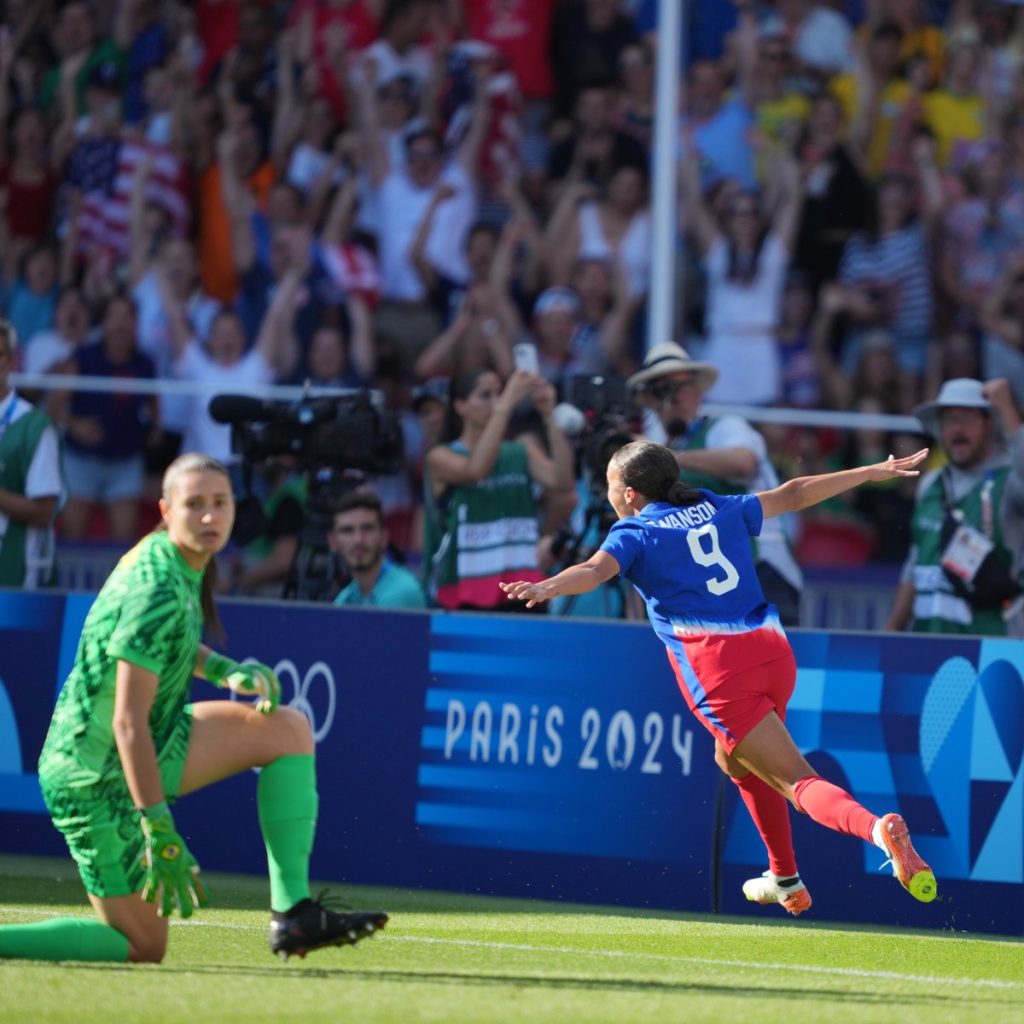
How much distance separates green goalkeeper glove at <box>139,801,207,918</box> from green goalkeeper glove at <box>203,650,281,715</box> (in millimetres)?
473

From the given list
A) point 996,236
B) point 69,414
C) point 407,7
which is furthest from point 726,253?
point 69,414

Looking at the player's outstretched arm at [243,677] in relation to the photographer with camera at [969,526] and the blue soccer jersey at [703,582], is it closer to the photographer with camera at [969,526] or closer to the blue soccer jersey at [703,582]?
the blue soccer jersey at [703,582]

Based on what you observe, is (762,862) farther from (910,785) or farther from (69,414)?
(69,414)

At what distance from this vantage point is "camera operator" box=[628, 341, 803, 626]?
985 cm

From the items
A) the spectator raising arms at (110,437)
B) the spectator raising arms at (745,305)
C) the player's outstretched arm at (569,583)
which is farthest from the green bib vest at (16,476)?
the spectator raising arms at (745,305)

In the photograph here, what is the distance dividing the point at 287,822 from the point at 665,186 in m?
6.19

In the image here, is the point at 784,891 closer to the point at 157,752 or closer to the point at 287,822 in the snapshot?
the point at 287,822

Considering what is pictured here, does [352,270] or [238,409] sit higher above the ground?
[352,270]

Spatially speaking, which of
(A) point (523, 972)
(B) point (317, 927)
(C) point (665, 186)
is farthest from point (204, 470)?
(C) point (665, 186)

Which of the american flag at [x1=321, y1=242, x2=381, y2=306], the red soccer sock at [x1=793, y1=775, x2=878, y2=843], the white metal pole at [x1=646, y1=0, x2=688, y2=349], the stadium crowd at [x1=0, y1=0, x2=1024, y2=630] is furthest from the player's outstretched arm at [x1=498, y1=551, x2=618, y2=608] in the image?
the american flag at [x1=321, y1=242, x2=381, y2=306]

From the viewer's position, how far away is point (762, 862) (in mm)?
8781

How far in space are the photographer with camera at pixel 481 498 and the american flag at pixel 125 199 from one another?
419 cm

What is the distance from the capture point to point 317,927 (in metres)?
6.35

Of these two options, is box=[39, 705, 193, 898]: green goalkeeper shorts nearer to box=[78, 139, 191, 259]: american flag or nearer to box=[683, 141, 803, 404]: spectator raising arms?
box=[683, 141, 803, 404]: spectator raising arms
